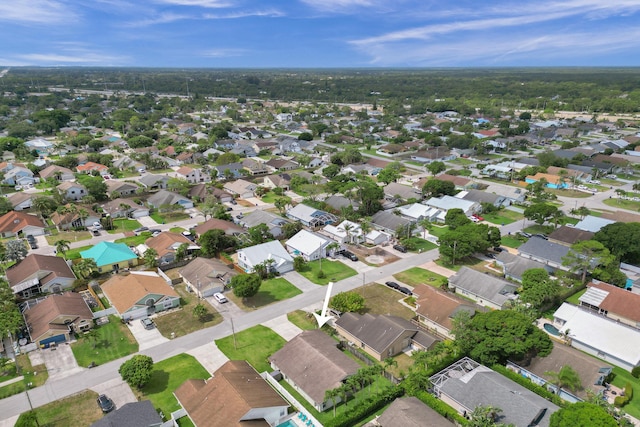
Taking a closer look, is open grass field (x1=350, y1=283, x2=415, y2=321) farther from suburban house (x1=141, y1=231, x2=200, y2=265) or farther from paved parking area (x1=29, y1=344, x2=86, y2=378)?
paved parking area (x1=29, y1=344, x2=86, y2=378)

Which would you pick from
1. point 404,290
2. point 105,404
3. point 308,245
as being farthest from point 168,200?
point 105,404

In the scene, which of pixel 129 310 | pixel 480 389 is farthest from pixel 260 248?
pixel 480 389

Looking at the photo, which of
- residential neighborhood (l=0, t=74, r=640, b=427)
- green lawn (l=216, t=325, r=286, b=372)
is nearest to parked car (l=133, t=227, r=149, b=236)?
residential neighborhood (l=0, t=74, r=640, b=427)

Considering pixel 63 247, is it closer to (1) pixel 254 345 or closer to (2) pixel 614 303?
(1) pixel 254 345

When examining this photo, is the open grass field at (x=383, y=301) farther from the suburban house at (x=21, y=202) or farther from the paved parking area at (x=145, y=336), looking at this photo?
the suburban house at (x=21, y=202)

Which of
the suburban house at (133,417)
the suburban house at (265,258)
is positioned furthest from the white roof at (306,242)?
the suburban house at (133,417)

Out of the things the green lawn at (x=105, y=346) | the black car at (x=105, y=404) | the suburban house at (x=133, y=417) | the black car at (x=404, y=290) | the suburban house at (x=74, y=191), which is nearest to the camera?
the suburban house at (x=133, y=417)

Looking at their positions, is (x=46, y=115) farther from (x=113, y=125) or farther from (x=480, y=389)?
(x=480, y=389)
